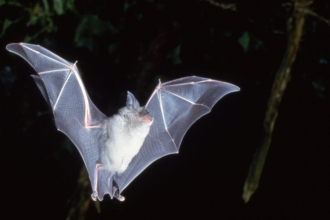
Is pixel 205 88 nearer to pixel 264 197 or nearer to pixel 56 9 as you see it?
pixel 56 9

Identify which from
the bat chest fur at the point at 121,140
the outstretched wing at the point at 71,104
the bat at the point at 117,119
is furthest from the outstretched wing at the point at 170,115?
the outstretched wing at the point at 71,104

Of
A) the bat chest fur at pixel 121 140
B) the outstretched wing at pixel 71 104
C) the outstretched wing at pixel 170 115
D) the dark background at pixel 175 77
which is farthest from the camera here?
the dark background at pixel 175 77

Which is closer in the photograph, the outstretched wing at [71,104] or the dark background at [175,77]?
the outstretched wing at [71,104]

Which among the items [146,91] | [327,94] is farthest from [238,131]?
[146,91]

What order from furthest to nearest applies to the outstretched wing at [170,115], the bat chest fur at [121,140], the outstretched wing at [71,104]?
the outstretched wing at [170,115] → the outstretched wing at [71,104] → the bat chest fur at [121,140]

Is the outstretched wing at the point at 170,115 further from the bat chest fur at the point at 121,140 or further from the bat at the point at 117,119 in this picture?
the bat chest fur at the point at 121,140

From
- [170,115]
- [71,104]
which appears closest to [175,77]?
[170,115]
